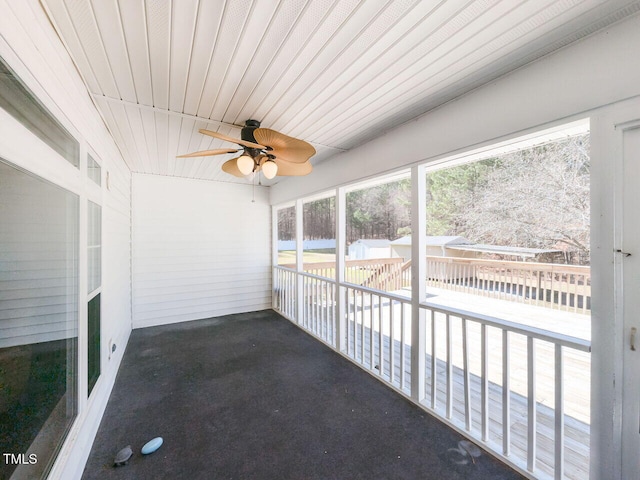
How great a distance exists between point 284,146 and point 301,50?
0.66m

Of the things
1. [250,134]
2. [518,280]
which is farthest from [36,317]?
[518,280]

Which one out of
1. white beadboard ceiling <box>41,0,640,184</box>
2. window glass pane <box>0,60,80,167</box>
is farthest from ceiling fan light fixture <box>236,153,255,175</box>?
window glass pane <box>0,60,80,167</box>

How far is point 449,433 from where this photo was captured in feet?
6.50

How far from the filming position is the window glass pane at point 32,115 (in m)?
1.00

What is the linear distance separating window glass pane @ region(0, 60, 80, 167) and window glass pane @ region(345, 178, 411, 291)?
8.29 feet

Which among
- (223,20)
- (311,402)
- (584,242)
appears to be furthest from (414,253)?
(223,20)

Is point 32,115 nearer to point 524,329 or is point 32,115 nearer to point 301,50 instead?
point 301,50

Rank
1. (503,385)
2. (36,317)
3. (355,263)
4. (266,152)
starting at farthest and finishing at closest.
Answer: (355,263) → (266,152) → (503,385) → (36,317)

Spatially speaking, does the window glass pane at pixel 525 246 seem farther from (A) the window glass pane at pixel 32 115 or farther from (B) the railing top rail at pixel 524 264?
(A) the window glass pane at pixel 32 115

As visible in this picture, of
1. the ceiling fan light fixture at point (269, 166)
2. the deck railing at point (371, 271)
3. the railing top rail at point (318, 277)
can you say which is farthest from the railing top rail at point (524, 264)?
the ceiling fan light fixture at point (269, 166)

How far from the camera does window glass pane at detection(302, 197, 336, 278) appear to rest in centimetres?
374

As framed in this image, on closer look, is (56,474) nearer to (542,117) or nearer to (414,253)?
(414,253)

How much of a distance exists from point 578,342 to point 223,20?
246cm

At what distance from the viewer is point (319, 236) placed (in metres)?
4.14
